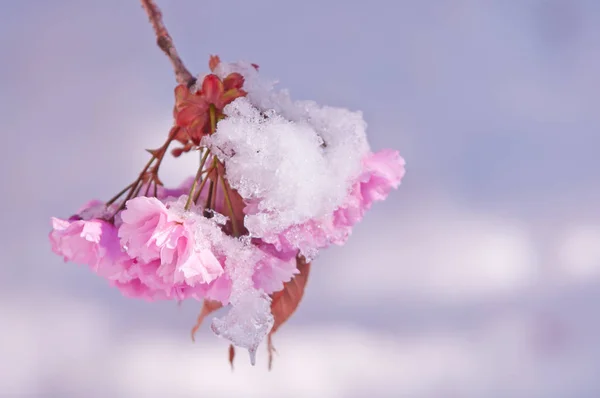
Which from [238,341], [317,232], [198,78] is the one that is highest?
[198,78]

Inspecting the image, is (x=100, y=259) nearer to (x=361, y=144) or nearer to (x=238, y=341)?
(x=238, y=341)

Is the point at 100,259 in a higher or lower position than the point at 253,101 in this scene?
lower

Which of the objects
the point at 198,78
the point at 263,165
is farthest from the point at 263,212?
the point at 198,78

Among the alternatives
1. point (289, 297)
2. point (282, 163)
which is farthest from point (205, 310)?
point (282, 163)

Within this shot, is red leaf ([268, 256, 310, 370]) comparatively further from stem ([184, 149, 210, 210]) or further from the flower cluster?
stem ([184, 149, 210, 210])

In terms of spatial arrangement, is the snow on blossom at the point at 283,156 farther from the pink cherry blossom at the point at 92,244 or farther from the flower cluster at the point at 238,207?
the pink cherry blossom at the point at 92,244

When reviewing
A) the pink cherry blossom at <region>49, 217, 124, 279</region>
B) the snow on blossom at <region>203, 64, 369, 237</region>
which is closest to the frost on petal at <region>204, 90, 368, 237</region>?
the snow on blossom at <region>203, 64, 369, 237</region>
